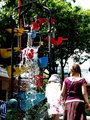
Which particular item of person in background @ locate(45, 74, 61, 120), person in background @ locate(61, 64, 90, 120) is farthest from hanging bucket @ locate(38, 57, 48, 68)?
person in background @ locate(61, 64, 90, 120)

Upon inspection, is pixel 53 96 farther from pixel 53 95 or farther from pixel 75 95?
pixel 75 95

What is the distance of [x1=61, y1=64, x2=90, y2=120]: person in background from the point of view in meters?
8.19

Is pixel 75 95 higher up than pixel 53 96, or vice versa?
pixel 75 95

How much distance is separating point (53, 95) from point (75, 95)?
242 cm

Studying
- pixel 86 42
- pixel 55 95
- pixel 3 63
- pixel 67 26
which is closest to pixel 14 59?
pixel 3 63

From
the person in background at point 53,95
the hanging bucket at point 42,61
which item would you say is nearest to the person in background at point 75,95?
the person in background at point 53,95

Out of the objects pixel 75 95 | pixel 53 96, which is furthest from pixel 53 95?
pixel 75 95

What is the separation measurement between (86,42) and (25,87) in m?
28.3

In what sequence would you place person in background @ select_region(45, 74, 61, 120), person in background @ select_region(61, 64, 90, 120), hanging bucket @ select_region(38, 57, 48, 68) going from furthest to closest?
hanging bucket @ select_region(38, 57, 48, 68)
person in background @ select_region(45, 74, 61, 120)
person in background @ select_region(61, 64, 90, 120)

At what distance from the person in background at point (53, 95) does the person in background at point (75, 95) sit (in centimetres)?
209

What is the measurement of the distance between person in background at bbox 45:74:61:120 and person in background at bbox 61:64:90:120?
209 cm

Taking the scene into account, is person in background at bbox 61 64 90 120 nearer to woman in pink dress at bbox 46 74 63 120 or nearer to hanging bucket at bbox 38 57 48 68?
woman in pink dress at bbox 46 74 63 120

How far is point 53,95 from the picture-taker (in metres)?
10.6

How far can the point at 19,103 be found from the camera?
1120 cm
